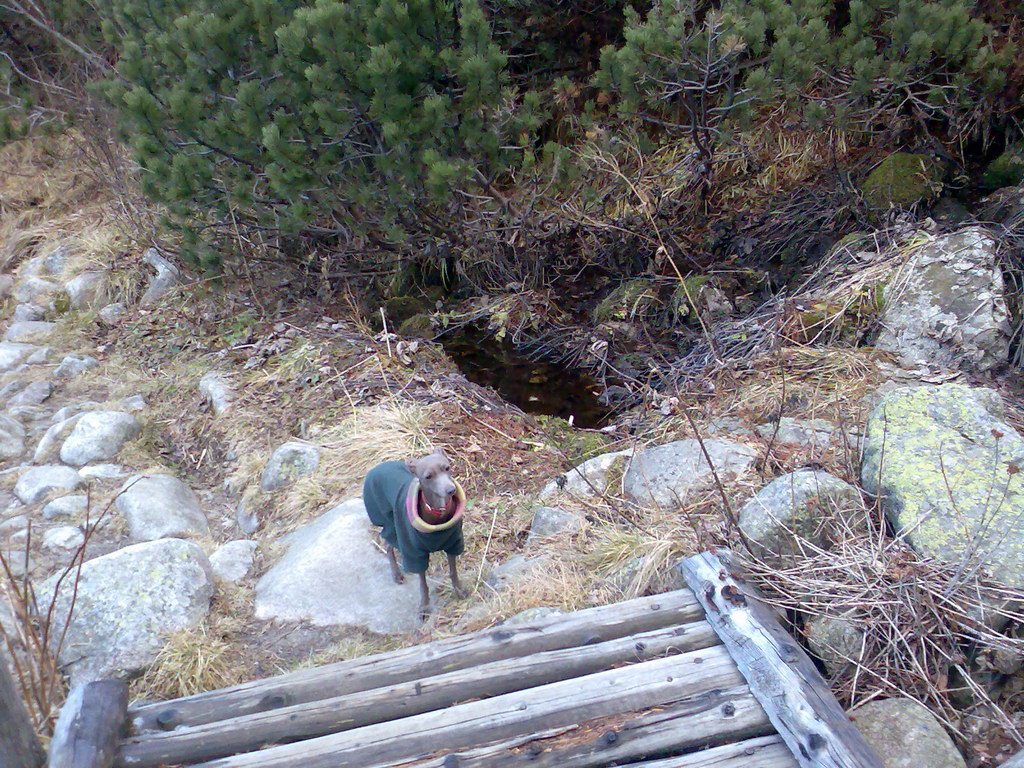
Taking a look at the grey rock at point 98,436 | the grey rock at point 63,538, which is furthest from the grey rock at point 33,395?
the grey rock at point 63,538

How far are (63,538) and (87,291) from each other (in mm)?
3697

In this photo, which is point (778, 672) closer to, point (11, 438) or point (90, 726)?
point (90, 726)

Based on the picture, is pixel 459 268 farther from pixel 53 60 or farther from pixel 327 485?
pixel 53 60

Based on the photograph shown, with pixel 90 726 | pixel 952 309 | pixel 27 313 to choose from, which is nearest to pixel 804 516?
pixel 952 309

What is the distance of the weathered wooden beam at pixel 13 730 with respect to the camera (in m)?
1.98

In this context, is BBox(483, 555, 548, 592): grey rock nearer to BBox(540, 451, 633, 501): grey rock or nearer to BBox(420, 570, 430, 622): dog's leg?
BBox(420, 570, 430, 622): dog's leg

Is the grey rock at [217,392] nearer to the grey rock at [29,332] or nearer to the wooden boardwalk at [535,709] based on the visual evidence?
the grey rock at [29,332]

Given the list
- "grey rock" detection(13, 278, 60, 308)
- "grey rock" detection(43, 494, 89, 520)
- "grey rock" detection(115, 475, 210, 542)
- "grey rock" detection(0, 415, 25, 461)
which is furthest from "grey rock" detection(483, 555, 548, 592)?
"grey rock" detection(13, 278, 60, 308)

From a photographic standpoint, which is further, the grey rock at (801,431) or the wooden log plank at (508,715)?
the grey rock at (801,431)

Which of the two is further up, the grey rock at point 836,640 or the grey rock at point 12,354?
the grey rock at point 836,640

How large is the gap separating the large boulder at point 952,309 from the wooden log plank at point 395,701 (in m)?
2.64

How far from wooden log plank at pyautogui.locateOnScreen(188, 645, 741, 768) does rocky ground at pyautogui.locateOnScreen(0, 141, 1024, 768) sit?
0.50 metres

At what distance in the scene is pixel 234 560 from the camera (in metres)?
3.91

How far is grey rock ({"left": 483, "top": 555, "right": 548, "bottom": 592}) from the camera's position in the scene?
344 centimetres
